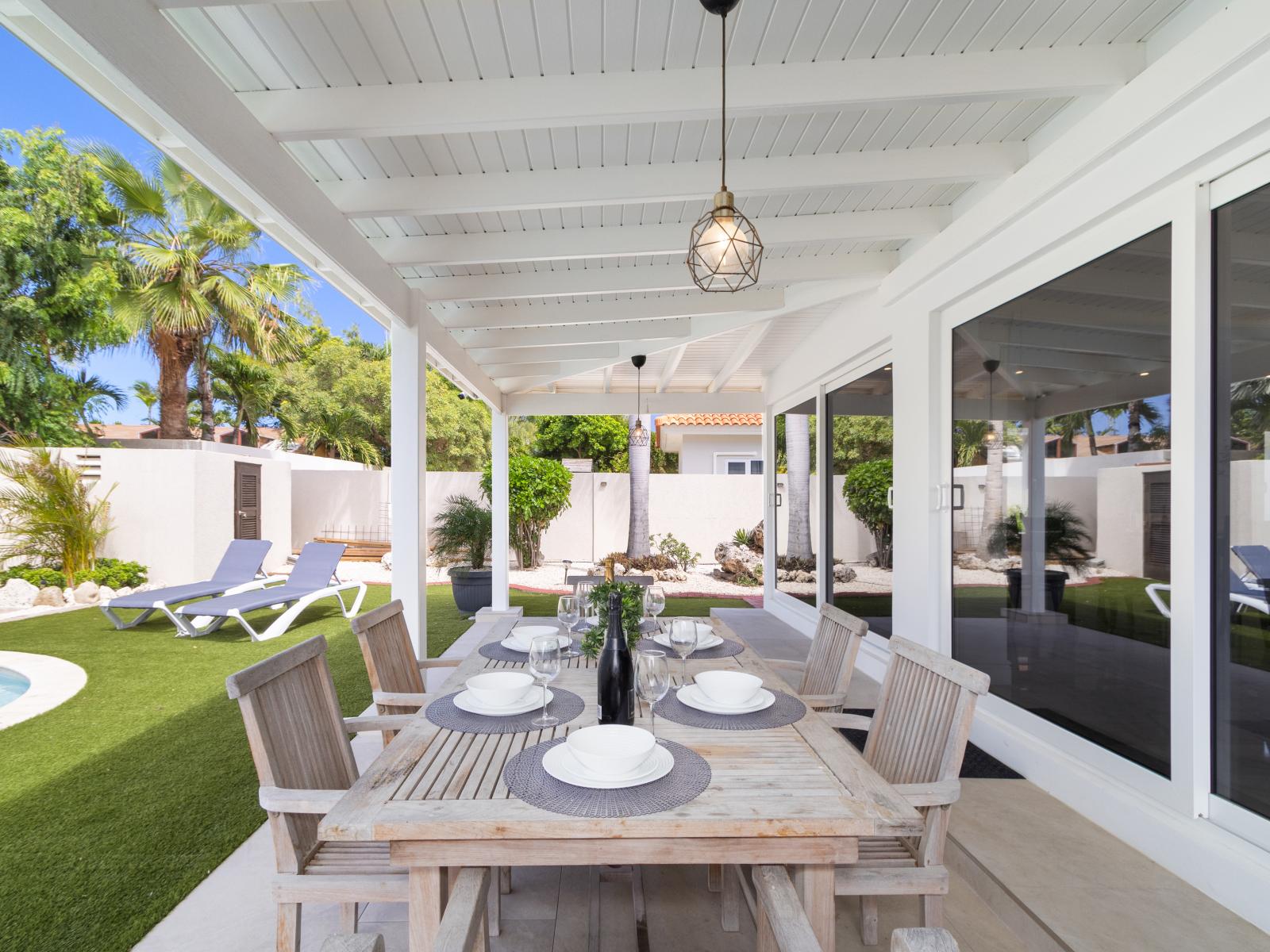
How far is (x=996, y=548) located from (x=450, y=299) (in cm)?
354

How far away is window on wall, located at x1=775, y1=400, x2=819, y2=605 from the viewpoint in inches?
269

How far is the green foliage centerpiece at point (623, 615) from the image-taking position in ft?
6.88

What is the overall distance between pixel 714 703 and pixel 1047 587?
1860 millimetres

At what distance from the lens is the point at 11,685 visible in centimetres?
509

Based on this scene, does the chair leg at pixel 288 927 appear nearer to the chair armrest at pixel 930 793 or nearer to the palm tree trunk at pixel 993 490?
the chair armrest at pixel 930 793

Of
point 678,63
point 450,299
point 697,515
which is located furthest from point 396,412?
point 697,515

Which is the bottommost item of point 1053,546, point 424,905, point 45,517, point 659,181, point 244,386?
point 424,905

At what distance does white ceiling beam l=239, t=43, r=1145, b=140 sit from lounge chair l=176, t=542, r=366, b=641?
5089mm

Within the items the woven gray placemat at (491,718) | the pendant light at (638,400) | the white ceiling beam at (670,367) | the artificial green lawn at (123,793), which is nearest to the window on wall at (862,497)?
the white ceiling beam at (670,367)

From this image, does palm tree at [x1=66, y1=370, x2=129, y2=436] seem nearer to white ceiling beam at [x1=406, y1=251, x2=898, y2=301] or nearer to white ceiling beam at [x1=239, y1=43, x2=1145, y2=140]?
white ceiling beam at [x1=406, y1=251, x2=898, y2=301]

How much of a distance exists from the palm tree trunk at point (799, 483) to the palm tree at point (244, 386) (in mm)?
12185

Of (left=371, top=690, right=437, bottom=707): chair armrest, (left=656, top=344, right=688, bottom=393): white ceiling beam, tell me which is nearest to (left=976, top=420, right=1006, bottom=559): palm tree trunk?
(left=371, top=690, right=437, bottom=707): chair armrest

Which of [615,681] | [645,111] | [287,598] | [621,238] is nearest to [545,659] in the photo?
[615,681]

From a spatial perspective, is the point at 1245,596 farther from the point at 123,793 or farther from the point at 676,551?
the point at 676,551
